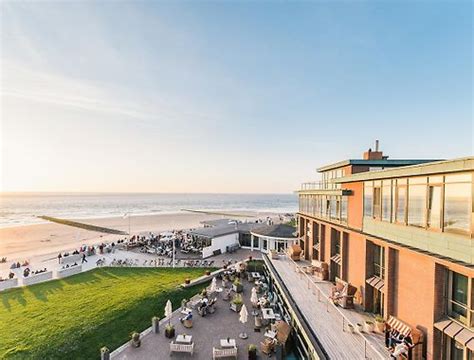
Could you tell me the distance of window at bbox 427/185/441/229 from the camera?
9125mm

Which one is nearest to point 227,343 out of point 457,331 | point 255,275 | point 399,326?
point 399,326

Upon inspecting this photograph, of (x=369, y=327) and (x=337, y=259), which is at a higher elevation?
(x=337, y=259)

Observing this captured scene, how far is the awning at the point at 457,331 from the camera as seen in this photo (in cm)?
777

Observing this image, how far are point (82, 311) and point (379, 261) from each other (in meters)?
18.5

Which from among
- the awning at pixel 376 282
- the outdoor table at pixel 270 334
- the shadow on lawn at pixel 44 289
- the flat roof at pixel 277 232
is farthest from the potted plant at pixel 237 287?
the shadow on lawn at pixel 44 289

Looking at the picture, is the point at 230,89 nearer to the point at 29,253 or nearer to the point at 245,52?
the point at 245,52

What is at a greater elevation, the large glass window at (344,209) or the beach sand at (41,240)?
the large glass window at (344,209)

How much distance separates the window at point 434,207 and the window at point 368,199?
13.9 ft

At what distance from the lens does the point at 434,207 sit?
30.7ft

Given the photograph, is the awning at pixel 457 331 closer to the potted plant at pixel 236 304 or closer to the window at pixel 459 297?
the window at pixel 459 297

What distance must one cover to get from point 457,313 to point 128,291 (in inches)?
824

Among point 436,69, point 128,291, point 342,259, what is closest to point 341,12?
point 436,69

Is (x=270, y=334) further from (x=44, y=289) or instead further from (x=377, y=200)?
(x=44, y=289)

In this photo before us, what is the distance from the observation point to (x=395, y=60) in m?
24.6
